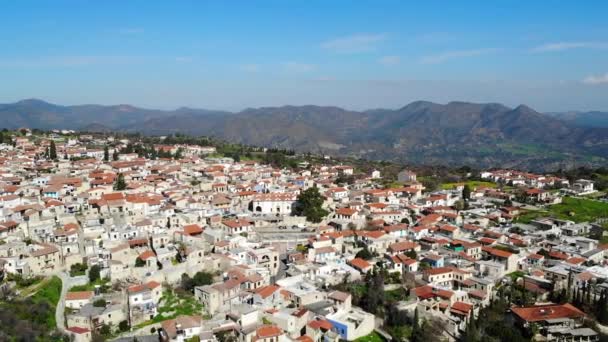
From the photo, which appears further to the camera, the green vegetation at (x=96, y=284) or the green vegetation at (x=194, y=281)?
the green vegetation at (x=194, y=281)

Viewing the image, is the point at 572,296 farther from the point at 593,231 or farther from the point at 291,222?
the point at 291,222

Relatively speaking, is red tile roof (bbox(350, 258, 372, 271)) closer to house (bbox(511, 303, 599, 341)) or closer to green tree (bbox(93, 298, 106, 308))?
house (bbox(511, 303, 599, 341))

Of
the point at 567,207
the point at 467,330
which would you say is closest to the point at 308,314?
the point at 467,330

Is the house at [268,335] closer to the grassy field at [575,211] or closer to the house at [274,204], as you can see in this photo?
the house at [274,204]

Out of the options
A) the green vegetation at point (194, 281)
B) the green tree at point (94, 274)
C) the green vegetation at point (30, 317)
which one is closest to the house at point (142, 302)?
the green vegetation at point (194, 281)

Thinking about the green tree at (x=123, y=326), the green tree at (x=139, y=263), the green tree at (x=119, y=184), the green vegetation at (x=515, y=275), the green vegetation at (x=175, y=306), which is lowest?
the green vegetation at (x=515, y=275)
